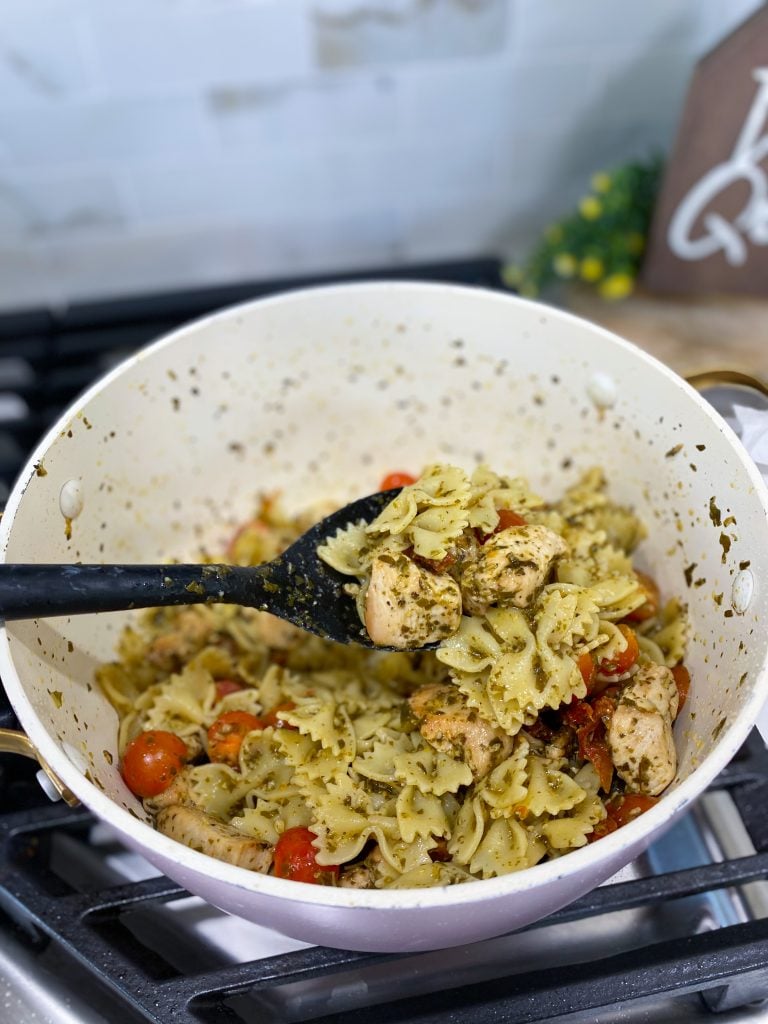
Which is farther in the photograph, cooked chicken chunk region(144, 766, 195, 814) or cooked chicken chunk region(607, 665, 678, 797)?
cooked chicken chunk region(144, 766, 195, 814)

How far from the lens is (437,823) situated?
1435 millimetres

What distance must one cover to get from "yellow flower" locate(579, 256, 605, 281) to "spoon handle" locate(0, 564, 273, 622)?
147 cm

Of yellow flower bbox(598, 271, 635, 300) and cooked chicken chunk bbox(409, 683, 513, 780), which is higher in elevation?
yellow flower bbox(598, 271, 635, 300)

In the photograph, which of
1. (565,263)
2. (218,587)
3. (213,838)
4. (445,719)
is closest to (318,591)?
(218,587)

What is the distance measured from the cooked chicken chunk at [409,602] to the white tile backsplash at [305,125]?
1.61 meters

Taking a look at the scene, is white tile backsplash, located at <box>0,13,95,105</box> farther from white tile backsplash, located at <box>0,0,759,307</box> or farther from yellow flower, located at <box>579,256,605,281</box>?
yellow flower, located at <box>579,256,605,281</box>

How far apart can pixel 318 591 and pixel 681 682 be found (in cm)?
67

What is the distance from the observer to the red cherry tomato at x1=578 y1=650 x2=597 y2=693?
150 centimetres

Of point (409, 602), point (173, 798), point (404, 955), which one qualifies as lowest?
point (404, 955)

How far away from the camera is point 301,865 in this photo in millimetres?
1392

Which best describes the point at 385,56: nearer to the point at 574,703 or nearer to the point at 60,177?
the point at 60,177

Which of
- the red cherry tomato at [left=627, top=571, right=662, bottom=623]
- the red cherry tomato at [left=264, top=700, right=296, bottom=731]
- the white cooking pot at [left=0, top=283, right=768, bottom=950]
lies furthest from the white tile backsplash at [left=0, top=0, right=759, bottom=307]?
the red cherry tomato at [left=264, top=700, right=296, bottom=731]

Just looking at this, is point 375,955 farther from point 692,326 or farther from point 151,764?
point 692,326

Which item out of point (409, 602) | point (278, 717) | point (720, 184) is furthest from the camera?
point (720, 184)
